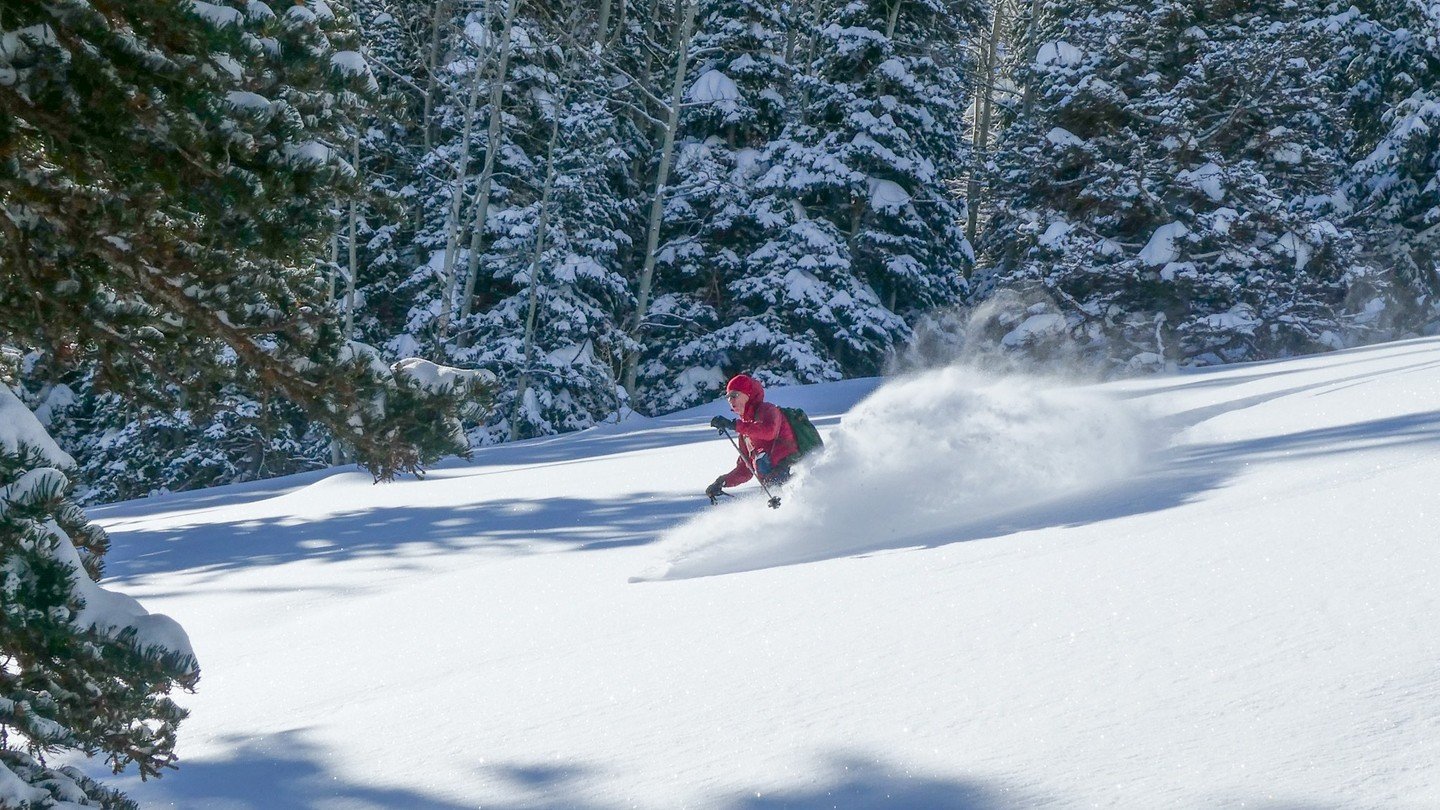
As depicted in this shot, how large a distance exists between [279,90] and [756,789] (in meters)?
2.75

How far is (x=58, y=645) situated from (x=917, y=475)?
7.12 metres

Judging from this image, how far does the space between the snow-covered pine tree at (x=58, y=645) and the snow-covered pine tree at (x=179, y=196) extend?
0.79m

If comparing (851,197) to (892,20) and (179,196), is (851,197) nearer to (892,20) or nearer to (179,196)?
(892,20)

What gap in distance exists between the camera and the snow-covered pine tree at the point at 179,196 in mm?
3434

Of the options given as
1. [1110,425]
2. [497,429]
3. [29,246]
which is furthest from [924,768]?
[497,429]

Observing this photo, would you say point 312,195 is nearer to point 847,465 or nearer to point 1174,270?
point 847,465

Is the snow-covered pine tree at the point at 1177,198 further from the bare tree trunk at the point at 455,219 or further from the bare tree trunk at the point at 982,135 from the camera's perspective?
the bare tree trunk at the point at 455,219

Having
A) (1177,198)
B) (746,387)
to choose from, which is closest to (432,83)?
(1177,198)

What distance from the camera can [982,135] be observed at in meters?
43.6

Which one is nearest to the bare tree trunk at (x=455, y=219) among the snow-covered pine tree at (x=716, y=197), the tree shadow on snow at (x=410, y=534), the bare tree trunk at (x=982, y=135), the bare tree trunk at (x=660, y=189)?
the bare tree trunk at (x=660, y=189)

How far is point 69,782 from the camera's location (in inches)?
137

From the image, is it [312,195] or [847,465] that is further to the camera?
[847,465]

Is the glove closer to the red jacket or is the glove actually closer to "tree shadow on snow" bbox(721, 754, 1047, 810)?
the red jacket

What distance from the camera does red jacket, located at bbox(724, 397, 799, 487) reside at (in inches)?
365
